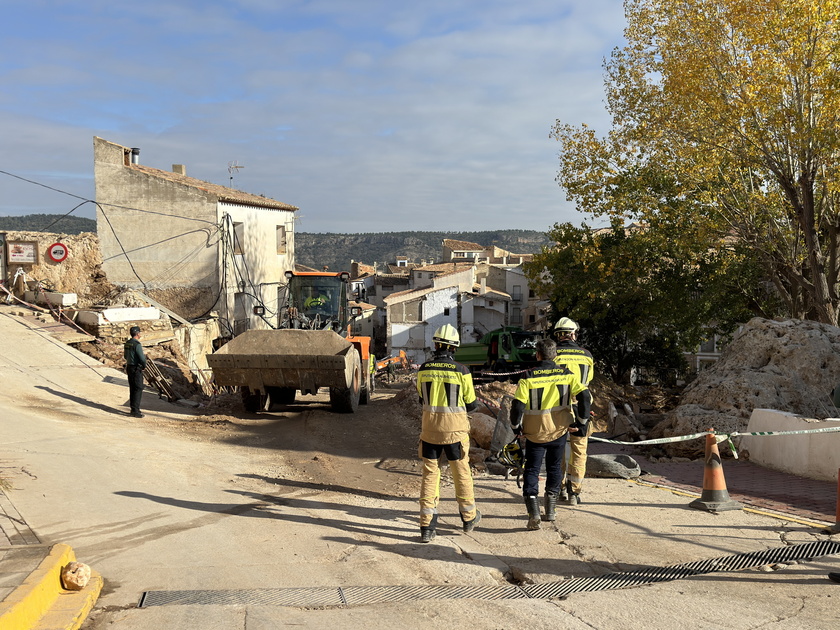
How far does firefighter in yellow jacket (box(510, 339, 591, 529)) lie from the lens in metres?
6.79

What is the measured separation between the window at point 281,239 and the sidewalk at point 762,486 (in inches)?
950

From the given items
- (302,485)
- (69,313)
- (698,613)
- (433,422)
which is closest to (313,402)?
(69,313)

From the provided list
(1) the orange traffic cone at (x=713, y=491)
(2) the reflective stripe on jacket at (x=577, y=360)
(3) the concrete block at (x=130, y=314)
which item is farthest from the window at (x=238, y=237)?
(1) the orange traffic cone at (x=713, y=491)

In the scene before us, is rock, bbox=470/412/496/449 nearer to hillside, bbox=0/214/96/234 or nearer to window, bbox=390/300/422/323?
window, bbox=390/300/422/323

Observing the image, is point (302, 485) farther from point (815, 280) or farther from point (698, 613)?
point (815, 280)

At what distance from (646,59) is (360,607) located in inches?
666

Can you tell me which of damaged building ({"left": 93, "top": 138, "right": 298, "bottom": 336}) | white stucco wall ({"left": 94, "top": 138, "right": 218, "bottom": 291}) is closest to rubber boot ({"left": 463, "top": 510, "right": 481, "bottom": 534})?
damaged building ({"left": 93, "top": 138, "right": 298, "bottom": 336})

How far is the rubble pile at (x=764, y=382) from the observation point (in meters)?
12.1

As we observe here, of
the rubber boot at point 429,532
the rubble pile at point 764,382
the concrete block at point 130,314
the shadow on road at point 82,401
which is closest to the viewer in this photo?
the rubber boot at point 429,532

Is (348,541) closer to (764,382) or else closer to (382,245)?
(764,382)

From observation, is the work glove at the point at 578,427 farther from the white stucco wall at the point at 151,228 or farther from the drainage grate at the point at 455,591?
the white stucco wall at the point at 151,228

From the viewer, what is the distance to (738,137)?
15805 millimetres

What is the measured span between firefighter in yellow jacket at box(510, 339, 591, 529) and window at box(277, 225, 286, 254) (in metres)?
26.9

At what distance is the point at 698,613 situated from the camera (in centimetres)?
468
